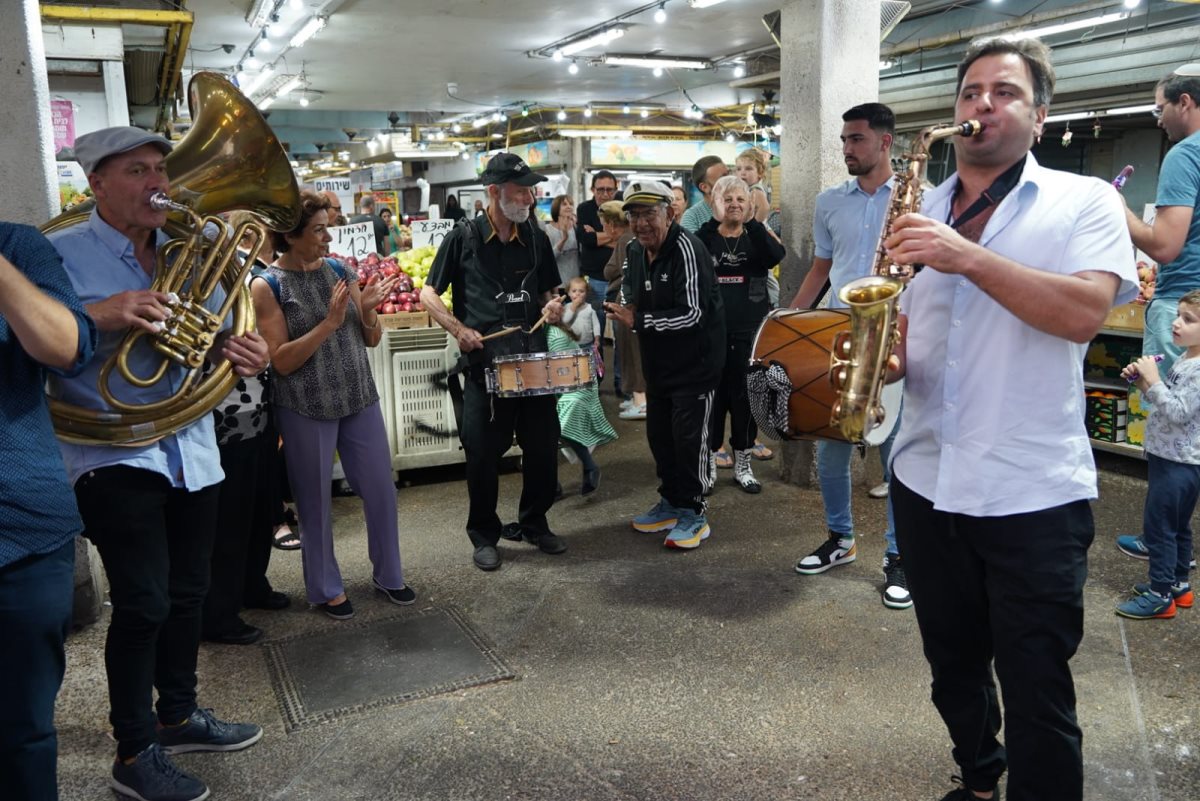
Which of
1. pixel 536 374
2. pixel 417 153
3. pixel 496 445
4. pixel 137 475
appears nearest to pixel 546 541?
pixel 496 445

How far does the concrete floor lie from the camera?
9.78 feet

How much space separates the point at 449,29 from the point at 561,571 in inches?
369

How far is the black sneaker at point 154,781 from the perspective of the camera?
286 cm

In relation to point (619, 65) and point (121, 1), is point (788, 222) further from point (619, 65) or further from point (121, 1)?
point (619, 65)

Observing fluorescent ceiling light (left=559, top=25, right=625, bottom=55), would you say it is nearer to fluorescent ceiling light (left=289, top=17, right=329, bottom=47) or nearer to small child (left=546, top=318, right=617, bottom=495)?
fluorescent ceiling light (left=289, top=17, right=329, bottom=47)

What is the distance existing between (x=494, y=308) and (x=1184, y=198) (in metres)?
3.21

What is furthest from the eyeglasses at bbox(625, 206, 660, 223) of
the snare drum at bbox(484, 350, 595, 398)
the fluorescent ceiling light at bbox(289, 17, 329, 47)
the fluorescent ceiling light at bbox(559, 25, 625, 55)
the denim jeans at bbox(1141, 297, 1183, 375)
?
the fluorescent ceiling light at bbox(559, 25, 625, 55)

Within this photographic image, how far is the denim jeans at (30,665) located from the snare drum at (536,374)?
2.54m

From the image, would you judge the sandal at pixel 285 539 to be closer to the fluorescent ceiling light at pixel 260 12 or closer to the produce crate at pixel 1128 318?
the produce crate at pixel 1128 318

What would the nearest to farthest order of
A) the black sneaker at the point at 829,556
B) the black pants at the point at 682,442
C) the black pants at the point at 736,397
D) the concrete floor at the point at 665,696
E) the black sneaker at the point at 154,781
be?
1. the black sneaker at the point at 154,781
2. the concrete floor at the point at 665,696
3. the black sneaker at the point at 829,556
4. the black pants at the point at 682,442
5. the black pants at the point at 736,397

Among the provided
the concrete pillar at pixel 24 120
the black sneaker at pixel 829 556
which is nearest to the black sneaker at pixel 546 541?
the black sneaker at pixel 829 556

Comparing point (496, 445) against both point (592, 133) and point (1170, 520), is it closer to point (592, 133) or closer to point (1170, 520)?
point (1170, 520)

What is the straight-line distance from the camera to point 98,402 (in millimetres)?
2693

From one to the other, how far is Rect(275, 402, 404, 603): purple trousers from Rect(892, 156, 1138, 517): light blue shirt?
8.90ft
